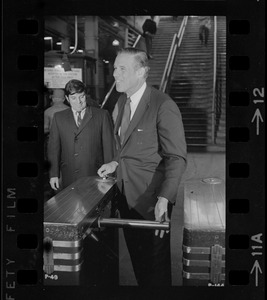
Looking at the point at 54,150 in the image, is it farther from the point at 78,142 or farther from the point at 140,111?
the point at 140,111

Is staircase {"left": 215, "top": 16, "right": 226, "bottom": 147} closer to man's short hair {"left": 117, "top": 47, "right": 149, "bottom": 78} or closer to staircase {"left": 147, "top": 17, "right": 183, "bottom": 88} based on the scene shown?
staircase {"left": 147, "top": 17, "right": 183, "bottom": 88}

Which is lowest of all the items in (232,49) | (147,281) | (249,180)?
(147,281)

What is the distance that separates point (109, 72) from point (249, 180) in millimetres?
772

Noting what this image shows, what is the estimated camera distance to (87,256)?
208 cm

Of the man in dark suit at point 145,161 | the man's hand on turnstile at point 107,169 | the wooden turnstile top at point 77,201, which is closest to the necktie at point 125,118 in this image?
the man in dark suit at point 145,161

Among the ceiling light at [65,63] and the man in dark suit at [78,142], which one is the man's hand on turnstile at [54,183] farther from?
the ceiling light at [65,63]

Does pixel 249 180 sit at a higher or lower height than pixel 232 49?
lower

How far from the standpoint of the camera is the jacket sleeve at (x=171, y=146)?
2.07 meters

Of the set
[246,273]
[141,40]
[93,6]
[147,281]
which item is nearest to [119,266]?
[147,281]

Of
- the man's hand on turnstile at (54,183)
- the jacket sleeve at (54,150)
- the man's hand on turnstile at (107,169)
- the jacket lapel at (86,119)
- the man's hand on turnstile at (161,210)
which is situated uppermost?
the jacket lapel at (86,119)

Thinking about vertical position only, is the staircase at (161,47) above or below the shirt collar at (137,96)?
above

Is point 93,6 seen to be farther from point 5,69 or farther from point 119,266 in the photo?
point 119,266

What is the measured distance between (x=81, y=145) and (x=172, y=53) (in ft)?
1.98

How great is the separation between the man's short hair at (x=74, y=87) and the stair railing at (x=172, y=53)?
353 mm
